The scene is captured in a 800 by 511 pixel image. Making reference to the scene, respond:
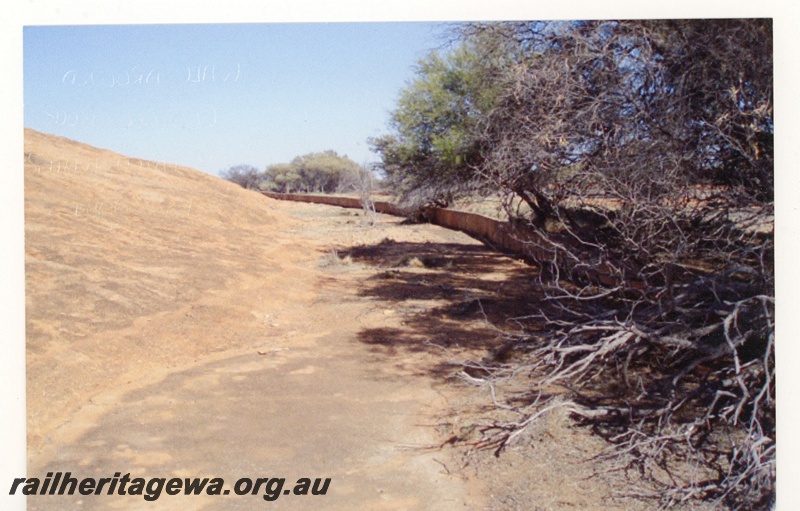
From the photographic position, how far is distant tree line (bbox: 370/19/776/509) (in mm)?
5586

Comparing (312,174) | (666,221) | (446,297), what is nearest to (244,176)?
(312,174)

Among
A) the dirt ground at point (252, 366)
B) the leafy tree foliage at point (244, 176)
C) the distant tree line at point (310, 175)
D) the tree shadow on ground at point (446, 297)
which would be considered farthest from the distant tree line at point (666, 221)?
the distant tree line at point (310, 175)

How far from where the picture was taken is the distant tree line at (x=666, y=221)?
5.59 meters

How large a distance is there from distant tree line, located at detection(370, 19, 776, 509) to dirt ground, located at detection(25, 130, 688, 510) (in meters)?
0.78

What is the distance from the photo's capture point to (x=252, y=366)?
341 inches

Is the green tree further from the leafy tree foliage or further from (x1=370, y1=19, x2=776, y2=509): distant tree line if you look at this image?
(x1=370, y1=19, x2=776, y2=509): distant tree line

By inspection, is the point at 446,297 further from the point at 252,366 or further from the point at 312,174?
the point at 312,174

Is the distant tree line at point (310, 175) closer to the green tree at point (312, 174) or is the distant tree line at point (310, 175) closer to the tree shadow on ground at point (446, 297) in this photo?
the green tree at point (312, 174)

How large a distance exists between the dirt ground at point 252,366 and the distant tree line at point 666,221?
0.78 metres

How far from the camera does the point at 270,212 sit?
27344 mm

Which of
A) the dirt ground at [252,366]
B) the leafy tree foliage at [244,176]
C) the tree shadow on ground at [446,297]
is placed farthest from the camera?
the leafy tree foliage at [244,176]

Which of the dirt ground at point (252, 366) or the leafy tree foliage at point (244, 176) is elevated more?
the leafy tree foliage at point (244, 176)

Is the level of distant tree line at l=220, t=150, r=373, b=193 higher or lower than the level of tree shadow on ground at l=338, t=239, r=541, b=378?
higher

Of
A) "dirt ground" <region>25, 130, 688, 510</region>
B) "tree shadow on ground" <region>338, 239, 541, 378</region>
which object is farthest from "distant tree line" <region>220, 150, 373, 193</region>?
"dirt ground" <region>25, 130, 688, 510</region>
